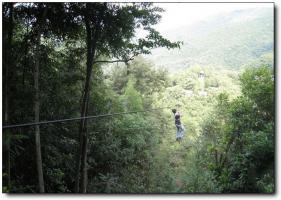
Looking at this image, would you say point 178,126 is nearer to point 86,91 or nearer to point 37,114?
point 86,91

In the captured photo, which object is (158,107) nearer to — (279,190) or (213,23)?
(213,23)

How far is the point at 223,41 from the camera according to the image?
4.19m

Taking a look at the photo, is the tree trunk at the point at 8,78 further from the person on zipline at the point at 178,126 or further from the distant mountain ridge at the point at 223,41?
the person on zipline at the point at 178,126

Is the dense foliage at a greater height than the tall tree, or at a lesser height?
lesser

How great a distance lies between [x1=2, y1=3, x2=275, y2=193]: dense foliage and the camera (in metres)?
3.81

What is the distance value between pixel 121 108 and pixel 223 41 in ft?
4.75

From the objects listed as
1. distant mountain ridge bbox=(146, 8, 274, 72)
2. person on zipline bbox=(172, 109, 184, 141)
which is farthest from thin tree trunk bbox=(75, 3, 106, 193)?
person on zipline bbox=(172, 109, 184, 141)

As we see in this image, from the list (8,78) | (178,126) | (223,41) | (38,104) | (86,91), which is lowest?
(178,126)

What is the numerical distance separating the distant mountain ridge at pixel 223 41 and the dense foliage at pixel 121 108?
11cm

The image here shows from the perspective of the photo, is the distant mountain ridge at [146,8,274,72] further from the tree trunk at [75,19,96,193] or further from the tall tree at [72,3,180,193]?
the tree trunk at [75,19,96,193]

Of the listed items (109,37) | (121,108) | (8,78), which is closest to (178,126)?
(121,108)

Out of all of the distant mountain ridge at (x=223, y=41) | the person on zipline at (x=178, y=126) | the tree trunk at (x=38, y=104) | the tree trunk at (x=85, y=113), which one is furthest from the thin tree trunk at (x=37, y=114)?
the person on zipline at (x=178, y=126)

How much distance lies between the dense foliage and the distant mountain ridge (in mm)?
106

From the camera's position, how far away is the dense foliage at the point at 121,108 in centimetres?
381
